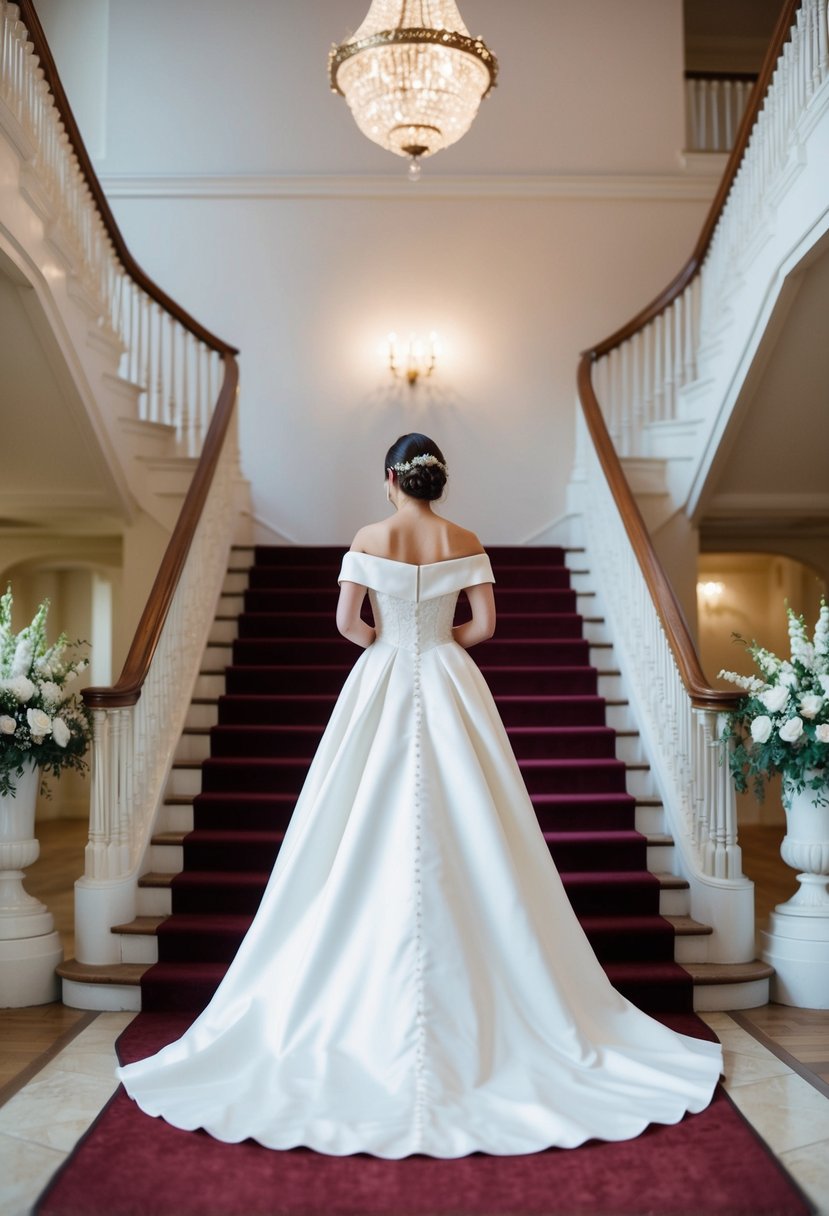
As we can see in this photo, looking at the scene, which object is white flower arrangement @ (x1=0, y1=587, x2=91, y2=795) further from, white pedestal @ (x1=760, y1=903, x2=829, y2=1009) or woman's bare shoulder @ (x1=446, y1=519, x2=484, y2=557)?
white pedestal @ (x1=760, y1=903, x2=829, y2=1009)

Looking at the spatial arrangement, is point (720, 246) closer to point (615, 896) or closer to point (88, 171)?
point (88, 171)

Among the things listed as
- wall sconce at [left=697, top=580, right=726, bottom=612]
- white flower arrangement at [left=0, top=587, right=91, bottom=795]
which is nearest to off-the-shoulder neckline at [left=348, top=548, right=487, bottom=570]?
white flower arrangement at [left=0, top=587, right=91, bottom=795]

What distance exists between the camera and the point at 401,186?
9055mm

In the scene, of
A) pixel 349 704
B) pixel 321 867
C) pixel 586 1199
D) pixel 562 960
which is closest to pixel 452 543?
pixel 349 704

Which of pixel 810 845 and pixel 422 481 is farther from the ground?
pixel 422 481

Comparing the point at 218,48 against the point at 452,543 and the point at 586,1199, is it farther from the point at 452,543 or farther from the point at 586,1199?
the point at 586,1199

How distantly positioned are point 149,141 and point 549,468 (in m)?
4.25

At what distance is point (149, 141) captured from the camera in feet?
29.8

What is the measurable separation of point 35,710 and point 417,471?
188 cm

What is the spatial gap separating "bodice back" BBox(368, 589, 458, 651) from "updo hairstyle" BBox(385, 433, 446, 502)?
0.33 meters

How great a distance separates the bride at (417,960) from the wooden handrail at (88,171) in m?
3.41

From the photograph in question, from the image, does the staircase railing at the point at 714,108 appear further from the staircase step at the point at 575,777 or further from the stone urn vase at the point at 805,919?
the stone urn vase at the point at 805,919

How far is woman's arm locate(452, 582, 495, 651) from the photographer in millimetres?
3574

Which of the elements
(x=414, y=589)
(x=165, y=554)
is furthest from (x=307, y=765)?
(x=414, y=589)
